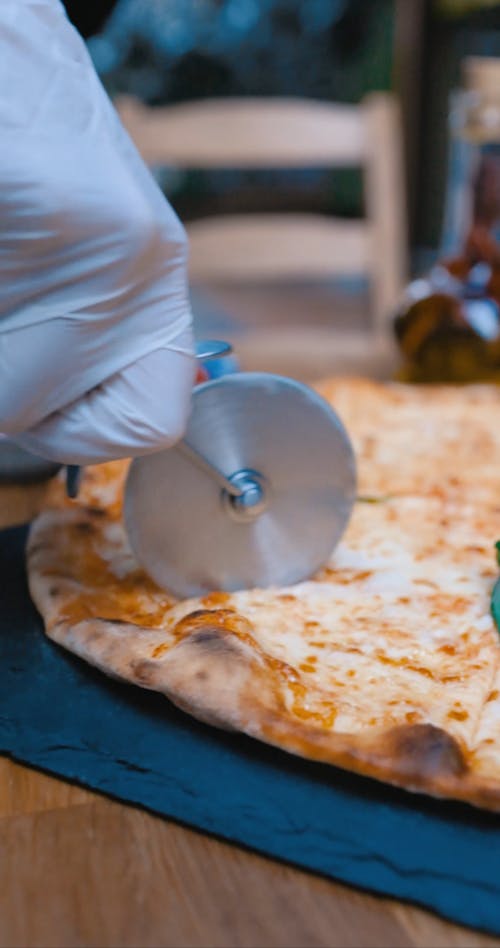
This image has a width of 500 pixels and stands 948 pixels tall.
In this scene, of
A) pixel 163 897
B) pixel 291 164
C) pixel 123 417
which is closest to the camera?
pixel 163 897

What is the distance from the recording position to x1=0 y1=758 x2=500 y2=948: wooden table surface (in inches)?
19.5

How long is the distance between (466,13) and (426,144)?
0.50 meters

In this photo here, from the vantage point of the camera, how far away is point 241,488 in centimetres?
77

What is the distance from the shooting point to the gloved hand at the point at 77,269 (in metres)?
0.55

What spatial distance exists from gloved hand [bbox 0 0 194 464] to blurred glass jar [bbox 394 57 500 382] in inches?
28.5

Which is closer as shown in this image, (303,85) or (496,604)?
(496,604)

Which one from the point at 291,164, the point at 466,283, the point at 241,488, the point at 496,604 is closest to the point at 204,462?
the point at 241,488

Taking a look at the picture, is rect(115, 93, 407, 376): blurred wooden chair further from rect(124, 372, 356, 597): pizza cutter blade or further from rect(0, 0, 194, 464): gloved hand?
rect(0, 0, 194, 464): gloved hand

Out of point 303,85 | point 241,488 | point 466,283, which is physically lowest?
point 303,85

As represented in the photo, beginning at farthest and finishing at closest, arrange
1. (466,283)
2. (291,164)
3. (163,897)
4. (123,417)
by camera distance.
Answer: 1. (291,164)
2. (466,283)
3. (123,417)
4. (163,897)

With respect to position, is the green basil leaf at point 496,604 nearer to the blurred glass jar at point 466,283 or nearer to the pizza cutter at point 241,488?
the pizza cutter at point 241,488

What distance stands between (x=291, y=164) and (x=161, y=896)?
4.69 feet

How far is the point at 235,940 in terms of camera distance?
0.49 metres

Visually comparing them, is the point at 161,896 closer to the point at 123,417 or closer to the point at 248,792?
the point at 248,792
